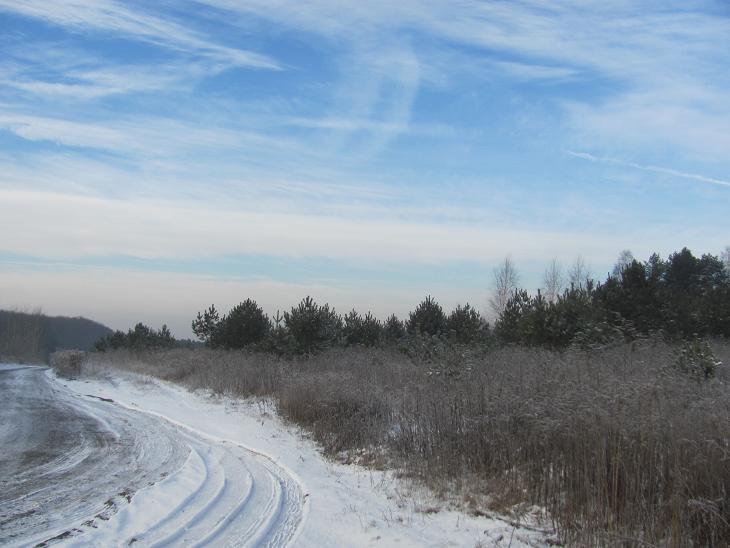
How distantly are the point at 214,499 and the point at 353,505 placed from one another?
1.65 m

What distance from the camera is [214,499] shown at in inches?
262

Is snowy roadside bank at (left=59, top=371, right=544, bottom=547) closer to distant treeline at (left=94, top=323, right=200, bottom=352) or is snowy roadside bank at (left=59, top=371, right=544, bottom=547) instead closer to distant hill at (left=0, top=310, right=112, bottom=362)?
distant treeline at (left=94, top=323, right=200, bottom=352)

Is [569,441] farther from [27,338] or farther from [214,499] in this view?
[27,338]

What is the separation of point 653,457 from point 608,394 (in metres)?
1.20

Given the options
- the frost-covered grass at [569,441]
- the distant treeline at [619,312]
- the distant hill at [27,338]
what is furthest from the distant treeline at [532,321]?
the distant hill at [27,338]

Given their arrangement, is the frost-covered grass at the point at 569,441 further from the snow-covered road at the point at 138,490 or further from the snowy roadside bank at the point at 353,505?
the snow-covered road at the point at 138,490

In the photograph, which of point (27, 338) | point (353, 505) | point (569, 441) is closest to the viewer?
point (569, 441)

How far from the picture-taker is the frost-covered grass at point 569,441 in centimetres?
484

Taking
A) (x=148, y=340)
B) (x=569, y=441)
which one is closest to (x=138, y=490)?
(x=569, y=441)

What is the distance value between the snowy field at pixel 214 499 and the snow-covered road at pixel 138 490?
0.06 ft

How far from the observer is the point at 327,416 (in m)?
11.5

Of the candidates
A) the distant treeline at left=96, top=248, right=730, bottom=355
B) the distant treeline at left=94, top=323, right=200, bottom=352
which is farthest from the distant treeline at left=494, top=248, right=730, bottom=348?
the distant treeline at left=94, top=323, right=200, bottom=352

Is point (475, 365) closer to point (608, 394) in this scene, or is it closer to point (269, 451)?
point (269, 451)

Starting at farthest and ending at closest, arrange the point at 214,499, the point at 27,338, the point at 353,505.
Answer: the point at 27,338
the point at 353,505
the point at 214,499
